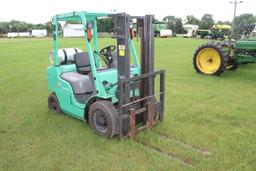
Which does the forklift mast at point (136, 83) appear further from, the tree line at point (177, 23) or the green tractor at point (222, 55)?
the tree line at point (177, 23)

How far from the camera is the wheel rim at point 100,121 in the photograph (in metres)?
4.45

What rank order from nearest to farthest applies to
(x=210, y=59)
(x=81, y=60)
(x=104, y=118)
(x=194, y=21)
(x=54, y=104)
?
(x=104, y=118), (x=81, y=60), (x=54, y=104), (x=210, y=59), (x=194, y=21)

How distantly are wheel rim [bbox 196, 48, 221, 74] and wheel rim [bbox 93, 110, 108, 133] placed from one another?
5.95 m

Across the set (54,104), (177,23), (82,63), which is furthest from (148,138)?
(177,23)

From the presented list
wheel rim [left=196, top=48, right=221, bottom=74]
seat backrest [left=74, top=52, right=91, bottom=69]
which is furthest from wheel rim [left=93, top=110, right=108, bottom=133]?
wheel rim [left=196, top=48, right=221, bottom=74]

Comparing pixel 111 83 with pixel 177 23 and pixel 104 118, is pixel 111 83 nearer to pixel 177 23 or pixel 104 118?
pixel 104 118

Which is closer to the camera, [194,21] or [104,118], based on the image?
[104,118]

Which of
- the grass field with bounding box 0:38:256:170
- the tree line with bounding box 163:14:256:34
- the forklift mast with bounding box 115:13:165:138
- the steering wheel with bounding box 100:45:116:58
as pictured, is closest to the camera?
the grass field with bounding box 0:38:256:170

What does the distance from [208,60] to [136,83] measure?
5.82 meters

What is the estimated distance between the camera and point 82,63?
534cm

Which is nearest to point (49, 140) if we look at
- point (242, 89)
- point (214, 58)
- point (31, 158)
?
point (31, 158)

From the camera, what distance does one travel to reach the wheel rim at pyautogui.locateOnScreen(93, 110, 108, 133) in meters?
4.45

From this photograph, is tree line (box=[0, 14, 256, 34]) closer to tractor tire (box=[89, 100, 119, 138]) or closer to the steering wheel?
the steering wheel

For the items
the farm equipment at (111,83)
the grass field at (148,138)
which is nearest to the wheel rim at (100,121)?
the farm equipment at (111,83)
